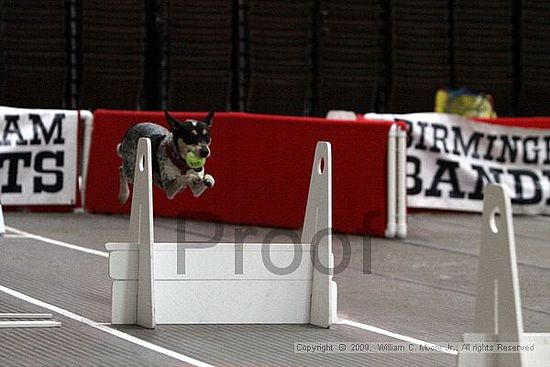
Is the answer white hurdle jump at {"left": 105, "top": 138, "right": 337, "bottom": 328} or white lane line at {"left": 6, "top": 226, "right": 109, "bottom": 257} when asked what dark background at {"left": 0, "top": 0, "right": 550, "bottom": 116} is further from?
white hurdle jump at {"left": 105, "top": 138, "right": 337, "bottom": 328}

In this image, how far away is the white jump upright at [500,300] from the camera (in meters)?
3.72

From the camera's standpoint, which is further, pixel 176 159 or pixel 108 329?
pixel 108 329

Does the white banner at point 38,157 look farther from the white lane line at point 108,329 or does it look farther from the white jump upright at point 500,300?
the white jump upright at point 500,300

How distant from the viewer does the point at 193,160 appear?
4.94 metres

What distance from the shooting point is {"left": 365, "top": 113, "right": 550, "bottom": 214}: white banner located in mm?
10664

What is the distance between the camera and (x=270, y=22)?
15227mm

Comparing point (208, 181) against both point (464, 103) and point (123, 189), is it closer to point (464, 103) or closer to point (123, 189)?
point (123, 189)

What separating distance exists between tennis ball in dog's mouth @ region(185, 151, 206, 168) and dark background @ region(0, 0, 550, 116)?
957 cm

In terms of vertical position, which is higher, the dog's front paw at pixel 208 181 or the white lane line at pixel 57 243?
the dog's front paw at pixel 208 181

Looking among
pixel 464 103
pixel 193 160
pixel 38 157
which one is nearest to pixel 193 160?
pixel 193 160

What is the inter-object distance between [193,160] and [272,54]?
10361mm

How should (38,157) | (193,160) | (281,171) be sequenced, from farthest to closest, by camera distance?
(38,157) → (281,171) → (193,160)

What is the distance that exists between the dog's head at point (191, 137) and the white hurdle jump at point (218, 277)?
0.29 metres

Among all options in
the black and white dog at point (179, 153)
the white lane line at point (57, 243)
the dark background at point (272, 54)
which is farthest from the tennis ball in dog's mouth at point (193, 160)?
the dark background at point (272, 54)
